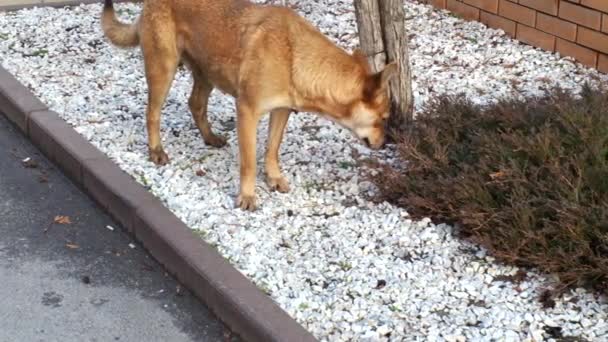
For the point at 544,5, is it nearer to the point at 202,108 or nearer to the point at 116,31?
the point at 202,108

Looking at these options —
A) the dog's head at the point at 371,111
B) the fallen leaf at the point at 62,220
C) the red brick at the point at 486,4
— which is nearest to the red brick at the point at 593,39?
the red brick at the point at 486,4

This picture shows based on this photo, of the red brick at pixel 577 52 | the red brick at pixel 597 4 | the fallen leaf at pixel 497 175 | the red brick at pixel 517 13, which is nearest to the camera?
the fallen leaf at pixel 497 175

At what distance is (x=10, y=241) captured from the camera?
577 cm

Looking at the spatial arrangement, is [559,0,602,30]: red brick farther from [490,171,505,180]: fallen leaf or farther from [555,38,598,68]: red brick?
[490,171,505,180]: fallen leaf

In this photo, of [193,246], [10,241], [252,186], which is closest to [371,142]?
[252,186]

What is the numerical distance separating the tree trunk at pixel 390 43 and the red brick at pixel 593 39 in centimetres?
204

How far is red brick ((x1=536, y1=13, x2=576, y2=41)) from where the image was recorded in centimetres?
803

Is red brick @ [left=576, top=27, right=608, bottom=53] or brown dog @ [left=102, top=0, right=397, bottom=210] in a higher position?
brown dog @ [left=102, top=0, right=397, bottom=210]

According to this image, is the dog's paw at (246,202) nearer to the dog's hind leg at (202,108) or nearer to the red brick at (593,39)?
the dog's hind leg at (202,108)

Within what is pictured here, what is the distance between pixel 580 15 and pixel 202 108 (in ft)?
10.6

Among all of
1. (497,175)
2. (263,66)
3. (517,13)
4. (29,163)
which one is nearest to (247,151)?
(263,66)

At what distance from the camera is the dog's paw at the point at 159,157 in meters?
6.50

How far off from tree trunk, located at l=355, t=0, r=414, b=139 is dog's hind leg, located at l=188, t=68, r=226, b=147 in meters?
1.10

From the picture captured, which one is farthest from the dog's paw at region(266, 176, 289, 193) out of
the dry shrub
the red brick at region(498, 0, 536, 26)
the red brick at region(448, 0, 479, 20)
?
the red brick at region(448, 0, 479, 20)
